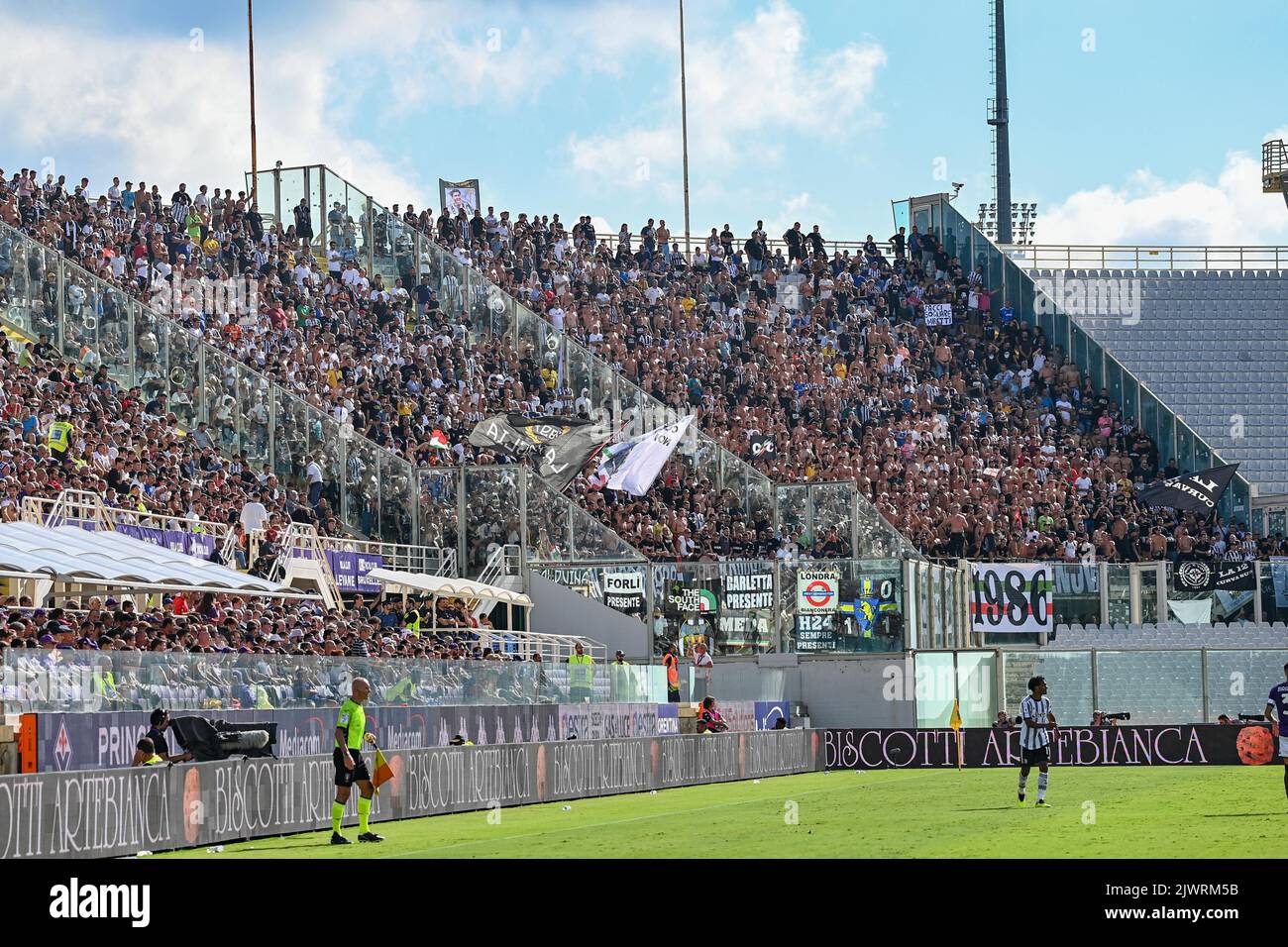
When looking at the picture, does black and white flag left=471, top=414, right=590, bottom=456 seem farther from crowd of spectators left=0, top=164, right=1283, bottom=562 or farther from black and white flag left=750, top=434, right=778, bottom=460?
black and white flag left=750, top=434, right=778, bottom=460

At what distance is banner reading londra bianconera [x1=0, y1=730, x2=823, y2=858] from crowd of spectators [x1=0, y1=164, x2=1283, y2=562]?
48.9 feet

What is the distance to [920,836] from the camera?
70.5ft

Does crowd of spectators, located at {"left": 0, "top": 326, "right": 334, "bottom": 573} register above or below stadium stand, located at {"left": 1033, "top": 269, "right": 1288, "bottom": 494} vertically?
below

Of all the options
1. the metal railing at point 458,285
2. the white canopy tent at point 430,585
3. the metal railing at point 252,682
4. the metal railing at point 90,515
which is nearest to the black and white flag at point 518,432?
the metal railing at point 458,285

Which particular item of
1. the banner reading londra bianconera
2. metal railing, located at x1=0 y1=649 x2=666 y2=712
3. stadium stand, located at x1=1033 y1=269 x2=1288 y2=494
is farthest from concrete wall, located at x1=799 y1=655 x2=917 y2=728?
stadium stand, located at x1=1033 y1=269 x2=1288 y2=494

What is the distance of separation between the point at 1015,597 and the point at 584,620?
11.1 m

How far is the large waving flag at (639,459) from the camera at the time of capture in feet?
158

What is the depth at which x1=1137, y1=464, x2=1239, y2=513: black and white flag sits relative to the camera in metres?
54.8

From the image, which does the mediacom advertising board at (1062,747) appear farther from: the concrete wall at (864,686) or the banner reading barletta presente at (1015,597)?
the banner reading barletta presente at (1015,597)

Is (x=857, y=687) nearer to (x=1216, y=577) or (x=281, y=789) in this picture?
(x=1216, y=577)

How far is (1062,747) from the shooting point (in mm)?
43188

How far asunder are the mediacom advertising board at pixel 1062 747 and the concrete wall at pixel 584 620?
535cm

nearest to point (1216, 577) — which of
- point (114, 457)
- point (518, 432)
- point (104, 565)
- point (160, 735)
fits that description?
point (518, 432)
